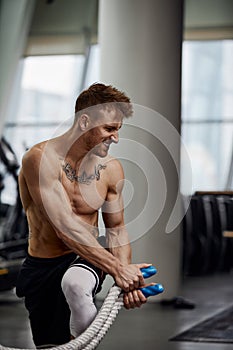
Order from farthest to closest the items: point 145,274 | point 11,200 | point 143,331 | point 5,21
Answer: point 5,21 → point 11,200 → point 143,331 → point 145,274

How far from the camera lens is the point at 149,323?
407cm

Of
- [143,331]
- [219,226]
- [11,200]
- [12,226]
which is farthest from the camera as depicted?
[11,200]

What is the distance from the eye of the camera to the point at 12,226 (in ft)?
18.8

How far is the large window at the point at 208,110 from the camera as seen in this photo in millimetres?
8312

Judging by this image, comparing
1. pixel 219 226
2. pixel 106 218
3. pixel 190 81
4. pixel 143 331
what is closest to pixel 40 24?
pixel 190 81

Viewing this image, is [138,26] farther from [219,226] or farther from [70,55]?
[70,55]

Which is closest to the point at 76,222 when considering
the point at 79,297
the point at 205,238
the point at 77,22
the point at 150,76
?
the point at 79,297

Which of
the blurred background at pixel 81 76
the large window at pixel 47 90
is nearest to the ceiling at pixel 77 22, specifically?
the blurred background at pixel 81 76

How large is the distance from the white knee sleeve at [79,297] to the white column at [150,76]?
2.27 m

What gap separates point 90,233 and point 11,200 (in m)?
5.26

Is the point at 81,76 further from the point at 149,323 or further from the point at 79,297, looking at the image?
the point at 79,297

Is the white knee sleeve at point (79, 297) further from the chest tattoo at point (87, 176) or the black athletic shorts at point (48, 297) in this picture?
the chest tattoo at point (87, 176)

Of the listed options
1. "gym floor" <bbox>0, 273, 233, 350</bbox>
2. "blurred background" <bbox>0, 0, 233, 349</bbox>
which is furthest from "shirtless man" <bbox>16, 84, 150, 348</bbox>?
"blurred background" <bbox>0, 0, 233, 349</bbox>

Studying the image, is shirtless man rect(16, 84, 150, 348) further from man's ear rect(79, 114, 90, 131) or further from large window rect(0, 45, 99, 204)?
large window rect(0, 45, 99, 204)
